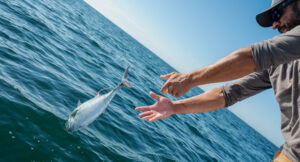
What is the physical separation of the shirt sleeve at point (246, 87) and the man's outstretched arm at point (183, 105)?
0.34 feet

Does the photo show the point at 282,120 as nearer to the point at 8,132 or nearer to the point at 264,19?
the point at 264,19

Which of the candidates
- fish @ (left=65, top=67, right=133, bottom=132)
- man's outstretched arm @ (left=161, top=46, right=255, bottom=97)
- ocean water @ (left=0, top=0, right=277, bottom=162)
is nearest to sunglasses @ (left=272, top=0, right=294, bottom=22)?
man's outstretched arm @ (left=161, top=46, right=255, bottom=97)

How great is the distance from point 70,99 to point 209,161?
250 inches

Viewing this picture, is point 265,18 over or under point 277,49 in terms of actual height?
over

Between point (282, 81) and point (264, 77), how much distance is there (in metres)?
0.44

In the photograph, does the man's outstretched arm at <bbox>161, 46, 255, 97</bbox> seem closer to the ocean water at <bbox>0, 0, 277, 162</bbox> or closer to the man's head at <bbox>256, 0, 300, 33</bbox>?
the man's head at <bbox>256, 0, 300, 33</bbox>

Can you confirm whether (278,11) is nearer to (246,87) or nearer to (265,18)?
(265,18)

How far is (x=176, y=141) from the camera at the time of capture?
9445 millimetres

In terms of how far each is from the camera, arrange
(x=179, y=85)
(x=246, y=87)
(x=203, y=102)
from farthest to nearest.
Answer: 1. (x=203, y=102)
2. (x=246, y=87)
3. (x=179, y=85)

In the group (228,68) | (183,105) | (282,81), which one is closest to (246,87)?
(282,81)

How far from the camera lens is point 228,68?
6.07ft

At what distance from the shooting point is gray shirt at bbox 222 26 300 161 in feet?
5.49

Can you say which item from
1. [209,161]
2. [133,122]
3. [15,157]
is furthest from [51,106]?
[209,161]

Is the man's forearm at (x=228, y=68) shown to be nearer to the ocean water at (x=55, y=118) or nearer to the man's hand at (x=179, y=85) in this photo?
the man's hand at (x=179, y=85)
